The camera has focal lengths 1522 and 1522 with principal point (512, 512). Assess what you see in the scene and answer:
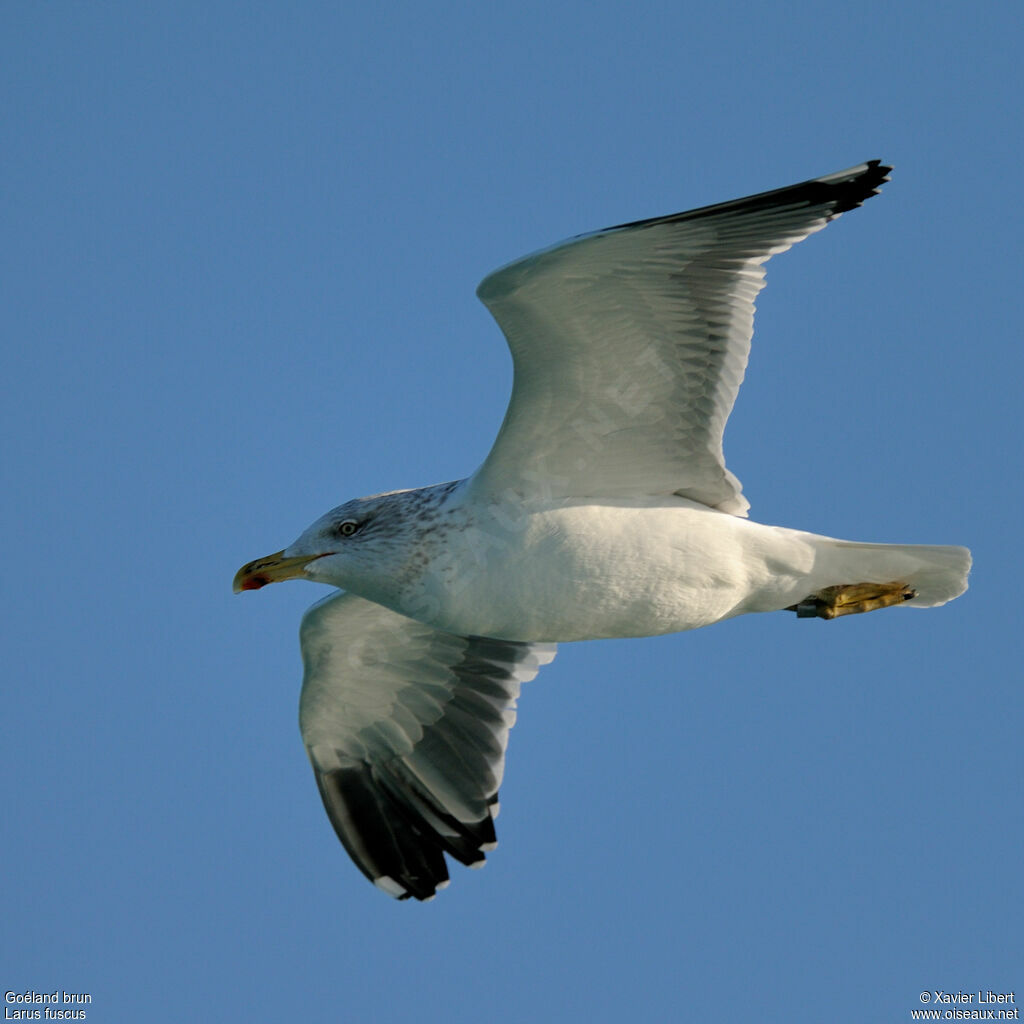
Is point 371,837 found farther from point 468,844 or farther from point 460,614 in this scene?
point 460,614

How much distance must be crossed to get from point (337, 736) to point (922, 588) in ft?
11.6

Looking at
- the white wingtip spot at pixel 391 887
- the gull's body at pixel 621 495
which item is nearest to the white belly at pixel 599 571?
the gull's body at pixel 621 495

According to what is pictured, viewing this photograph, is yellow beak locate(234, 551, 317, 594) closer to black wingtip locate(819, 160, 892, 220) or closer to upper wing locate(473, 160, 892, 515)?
upper wing locate(473, 160, 892, 515)

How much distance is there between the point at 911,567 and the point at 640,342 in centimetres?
191

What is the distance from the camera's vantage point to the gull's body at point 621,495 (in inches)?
268

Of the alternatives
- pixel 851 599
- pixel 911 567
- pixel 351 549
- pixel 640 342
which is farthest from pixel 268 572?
pixel 911 567

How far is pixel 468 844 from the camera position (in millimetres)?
8906

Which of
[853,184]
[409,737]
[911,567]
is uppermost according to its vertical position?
[853,184]

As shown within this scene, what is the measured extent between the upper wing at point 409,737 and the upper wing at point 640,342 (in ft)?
5.80

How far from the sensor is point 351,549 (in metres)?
7.58

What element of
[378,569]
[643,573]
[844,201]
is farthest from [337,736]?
[844,201]

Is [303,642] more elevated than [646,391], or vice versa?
[646,391]

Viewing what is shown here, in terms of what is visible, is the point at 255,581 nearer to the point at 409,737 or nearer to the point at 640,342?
the point at 409,737

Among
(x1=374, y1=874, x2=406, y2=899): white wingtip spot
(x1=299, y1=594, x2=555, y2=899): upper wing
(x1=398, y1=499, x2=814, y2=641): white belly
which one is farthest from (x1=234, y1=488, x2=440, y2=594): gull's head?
(x1=374, y1=874, x2=406, y2=899): white wingtip spot
